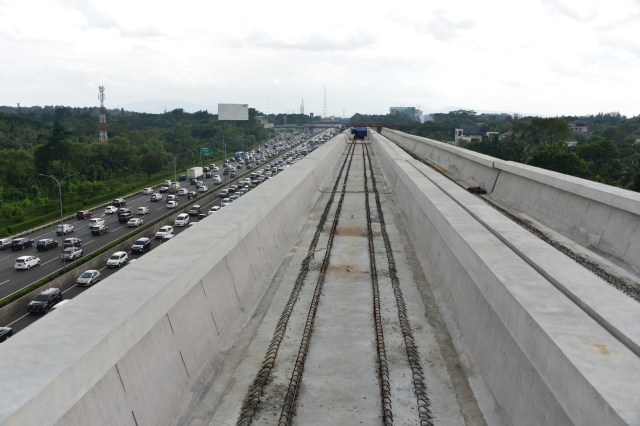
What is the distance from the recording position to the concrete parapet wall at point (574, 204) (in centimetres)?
1955

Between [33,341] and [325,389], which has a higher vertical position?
[33,341]

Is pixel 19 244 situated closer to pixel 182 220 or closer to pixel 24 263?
pixel 24 263

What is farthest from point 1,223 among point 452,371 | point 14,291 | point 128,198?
point 452,371

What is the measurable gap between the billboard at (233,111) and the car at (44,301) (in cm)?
15919

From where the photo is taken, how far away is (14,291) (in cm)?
3162

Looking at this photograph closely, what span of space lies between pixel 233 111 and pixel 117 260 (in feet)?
511

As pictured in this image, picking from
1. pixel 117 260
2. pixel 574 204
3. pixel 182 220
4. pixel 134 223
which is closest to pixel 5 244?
pixel 134 223

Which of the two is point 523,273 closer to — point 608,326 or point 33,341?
point 608,326

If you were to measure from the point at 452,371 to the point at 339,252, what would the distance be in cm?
1056

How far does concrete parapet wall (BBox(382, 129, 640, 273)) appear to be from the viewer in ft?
64.1

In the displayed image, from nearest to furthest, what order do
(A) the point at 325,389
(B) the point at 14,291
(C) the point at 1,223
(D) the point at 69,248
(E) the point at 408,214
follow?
1. (A) the point at 325,389
2. (E) the point at 408,214
3. (B) the point at 14,291
4. (D) the point at 69,248
5. (C) the point at 1,223

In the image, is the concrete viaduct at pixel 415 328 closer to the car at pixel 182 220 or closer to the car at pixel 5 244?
the car at pixel 182 220

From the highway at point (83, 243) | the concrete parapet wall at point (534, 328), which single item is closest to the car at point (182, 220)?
the highway at point (83, 243)

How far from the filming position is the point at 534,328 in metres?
9.34
